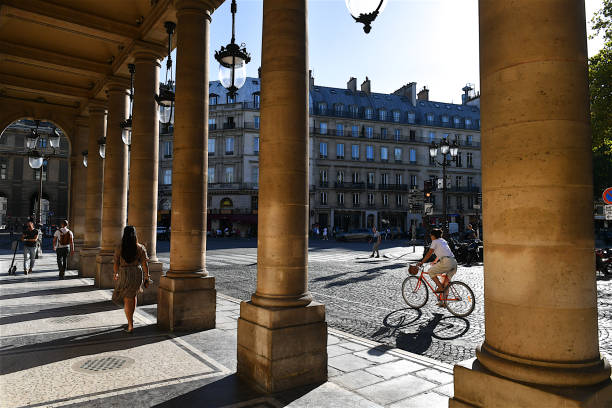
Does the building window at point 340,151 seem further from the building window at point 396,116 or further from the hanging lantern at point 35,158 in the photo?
the hanging lantern at point 35,158

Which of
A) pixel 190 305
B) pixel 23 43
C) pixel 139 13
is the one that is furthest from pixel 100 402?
pixel 23 43

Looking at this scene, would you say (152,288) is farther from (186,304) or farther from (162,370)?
(162,370)

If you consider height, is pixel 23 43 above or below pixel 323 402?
above

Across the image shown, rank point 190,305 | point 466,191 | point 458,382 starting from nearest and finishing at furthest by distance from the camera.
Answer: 1. point 458,382
2. point 190,305
3. point 466,191

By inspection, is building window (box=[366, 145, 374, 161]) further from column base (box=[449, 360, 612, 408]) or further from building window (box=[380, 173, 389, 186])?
column base (box=[449, 360, 612, 408])

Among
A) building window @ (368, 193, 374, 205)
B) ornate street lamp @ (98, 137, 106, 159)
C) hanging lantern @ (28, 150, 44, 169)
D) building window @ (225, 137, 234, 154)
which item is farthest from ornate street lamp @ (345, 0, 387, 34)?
building window @ (368, 193, 374, 205)

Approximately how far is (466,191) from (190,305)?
54.6 m

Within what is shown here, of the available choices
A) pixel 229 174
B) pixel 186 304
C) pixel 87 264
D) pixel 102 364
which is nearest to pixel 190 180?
pixel 186 304

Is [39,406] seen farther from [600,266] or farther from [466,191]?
[466,191]

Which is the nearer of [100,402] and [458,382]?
[458,382]

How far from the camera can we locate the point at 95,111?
14.0 m

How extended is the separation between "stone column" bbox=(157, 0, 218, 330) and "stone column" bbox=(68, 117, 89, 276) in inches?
407

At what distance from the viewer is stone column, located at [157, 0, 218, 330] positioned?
671cm

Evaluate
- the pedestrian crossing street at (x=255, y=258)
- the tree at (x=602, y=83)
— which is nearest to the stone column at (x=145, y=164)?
the pedestrian crossing street at (x=255, y=258)
